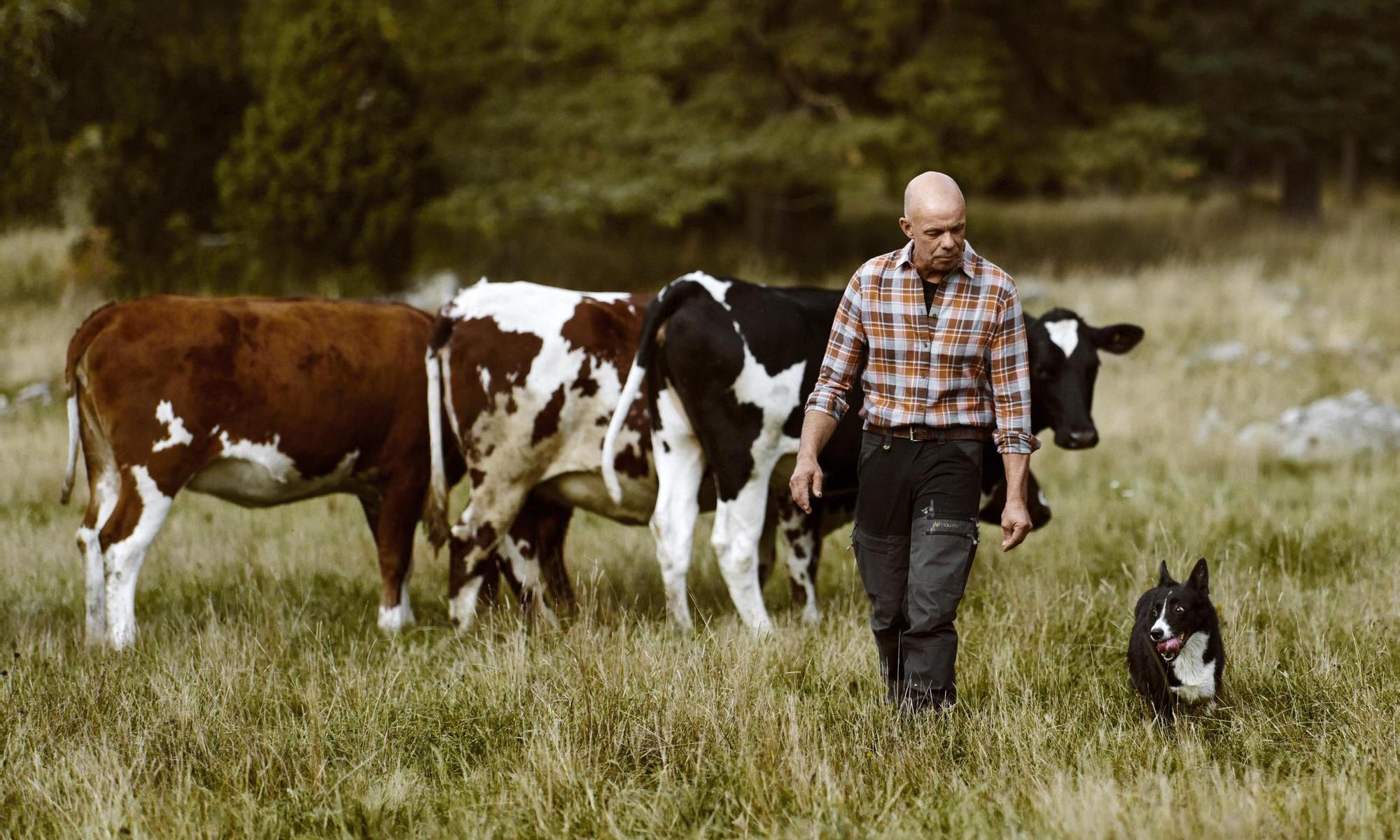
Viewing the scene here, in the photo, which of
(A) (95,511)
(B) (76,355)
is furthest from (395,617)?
(B) (76,355)

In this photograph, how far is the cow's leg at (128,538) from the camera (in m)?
6.18

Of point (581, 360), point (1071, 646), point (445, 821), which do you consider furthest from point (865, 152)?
point (445, 821)

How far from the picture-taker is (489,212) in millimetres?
17578

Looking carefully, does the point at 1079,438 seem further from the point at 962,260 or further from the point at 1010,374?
the point at 962,260

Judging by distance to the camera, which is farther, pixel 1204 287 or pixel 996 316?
pixel 1204 287

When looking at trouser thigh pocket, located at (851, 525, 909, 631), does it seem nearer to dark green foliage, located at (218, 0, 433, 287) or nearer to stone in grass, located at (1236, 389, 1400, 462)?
stone in grass, located at (1236, 389, 1400, 462)

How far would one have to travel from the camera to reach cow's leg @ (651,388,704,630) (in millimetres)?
6441

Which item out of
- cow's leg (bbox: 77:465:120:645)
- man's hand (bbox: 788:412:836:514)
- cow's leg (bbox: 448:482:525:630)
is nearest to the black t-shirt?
man's hand (bbox: 788:412:836:514)

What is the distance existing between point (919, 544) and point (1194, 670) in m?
1.09

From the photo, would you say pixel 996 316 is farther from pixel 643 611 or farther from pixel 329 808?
pixel 643 611

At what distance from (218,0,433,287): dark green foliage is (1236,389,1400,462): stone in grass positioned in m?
11.2

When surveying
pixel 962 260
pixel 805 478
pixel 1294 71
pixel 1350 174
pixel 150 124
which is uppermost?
pixel 1294 71

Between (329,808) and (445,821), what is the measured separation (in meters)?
0.36

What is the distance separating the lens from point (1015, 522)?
417 cm
